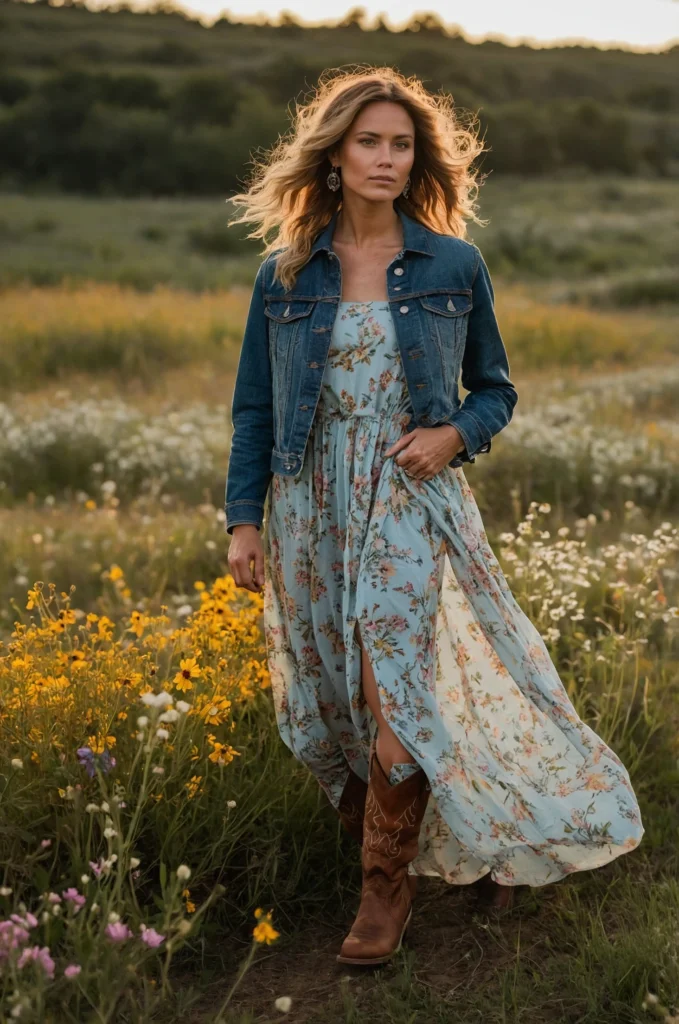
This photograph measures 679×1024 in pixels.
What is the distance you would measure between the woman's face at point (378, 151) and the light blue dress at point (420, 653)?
32 cm

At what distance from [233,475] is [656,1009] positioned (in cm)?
177

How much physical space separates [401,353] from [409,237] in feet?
1.18

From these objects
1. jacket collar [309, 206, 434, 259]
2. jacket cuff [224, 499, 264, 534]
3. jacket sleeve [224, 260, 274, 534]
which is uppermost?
jacket collar [309, 206, 434, 259]

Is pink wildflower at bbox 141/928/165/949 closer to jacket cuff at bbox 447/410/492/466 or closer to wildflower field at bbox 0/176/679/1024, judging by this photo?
wildflower field at bbox 0/176/679/1024

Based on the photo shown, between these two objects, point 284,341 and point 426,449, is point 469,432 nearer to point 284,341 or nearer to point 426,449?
point 426,449

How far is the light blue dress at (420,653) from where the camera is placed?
3186 mm

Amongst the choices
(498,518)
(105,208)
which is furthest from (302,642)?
(105,208)

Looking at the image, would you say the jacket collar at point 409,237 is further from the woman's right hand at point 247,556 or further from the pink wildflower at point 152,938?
the pink wildflower at point 152,938

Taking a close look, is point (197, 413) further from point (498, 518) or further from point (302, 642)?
point (302, 642)

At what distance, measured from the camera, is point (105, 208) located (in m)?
34.9

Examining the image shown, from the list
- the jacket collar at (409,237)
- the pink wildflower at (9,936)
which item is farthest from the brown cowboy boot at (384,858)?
the jacket collar at (409,237)

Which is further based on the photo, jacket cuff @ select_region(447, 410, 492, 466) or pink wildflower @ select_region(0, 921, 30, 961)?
jacket cuff @ select_region(447, 410, 492, 466)

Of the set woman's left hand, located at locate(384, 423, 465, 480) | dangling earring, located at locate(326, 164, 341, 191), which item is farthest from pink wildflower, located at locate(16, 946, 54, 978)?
dangling earring, located at locate(326, 164, 341, 191)

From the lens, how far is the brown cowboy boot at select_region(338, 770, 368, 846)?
3.62m
